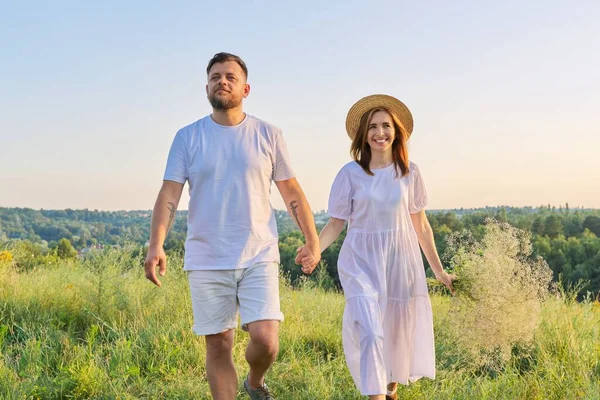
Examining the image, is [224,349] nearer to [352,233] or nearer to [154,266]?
[154,266]

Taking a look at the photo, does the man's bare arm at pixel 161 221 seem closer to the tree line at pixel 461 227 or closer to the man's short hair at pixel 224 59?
the man's short hair at pixel 224 59

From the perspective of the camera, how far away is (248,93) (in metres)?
4.06

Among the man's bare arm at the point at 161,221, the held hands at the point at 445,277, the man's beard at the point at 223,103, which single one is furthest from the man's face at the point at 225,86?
the held hands at the point at 445,277

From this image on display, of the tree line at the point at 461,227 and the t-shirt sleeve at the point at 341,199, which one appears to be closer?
the t-shirt sleeve at the point at 341,199

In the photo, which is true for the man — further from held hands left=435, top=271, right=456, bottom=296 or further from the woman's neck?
held hands left=435, top=271, right=456, bottom=296

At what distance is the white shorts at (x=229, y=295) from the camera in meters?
3.73

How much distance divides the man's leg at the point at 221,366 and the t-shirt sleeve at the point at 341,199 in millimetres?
1016

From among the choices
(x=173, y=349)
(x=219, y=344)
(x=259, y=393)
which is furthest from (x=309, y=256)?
(x=173, y=349)

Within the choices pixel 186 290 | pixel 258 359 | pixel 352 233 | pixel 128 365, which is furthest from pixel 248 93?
pixel 186 290

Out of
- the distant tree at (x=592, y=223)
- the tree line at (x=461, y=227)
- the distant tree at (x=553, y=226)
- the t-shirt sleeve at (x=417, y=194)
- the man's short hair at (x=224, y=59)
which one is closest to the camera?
the man's short hair at (x=224, y=59)

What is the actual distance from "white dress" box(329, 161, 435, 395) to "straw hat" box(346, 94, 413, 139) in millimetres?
430

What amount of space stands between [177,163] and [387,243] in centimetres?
141

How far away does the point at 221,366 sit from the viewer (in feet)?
12.7

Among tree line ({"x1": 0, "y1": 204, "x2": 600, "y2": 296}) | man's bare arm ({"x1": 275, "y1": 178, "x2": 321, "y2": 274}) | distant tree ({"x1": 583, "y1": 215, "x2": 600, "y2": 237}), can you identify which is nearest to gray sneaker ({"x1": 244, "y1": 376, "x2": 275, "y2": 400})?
man's bare arm ({"x1": 275, "y1": 178, "x2": 321, "y2": 274})
